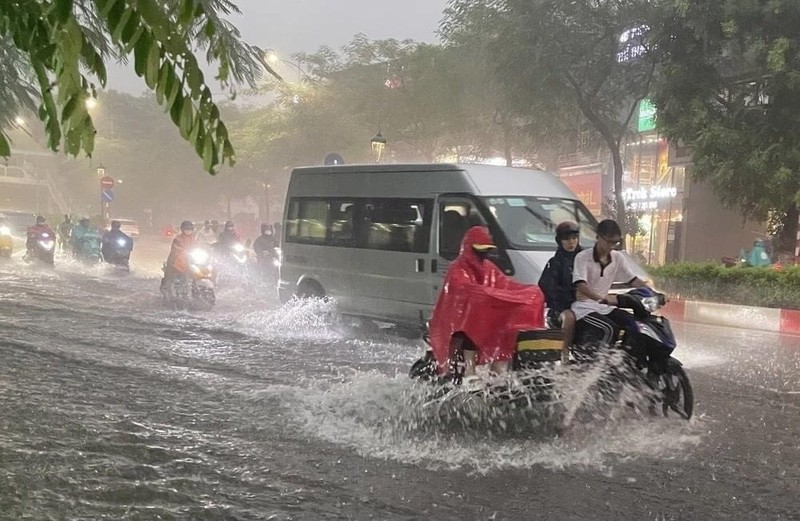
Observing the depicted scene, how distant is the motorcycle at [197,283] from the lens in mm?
13773

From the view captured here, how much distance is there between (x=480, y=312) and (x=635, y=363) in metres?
1.30

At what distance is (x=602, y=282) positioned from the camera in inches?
235

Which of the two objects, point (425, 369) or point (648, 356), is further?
point (425, 369)

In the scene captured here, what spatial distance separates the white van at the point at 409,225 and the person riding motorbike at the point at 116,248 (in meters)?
11.8

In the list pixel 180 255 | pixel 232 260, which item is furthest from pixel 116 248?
pixel 180 255

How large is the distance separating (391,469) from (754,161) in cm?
1503

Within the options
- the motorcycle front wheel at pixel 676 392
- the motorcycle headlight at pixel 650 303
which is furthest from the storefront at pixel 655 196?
the motorcycle headlight at pixel 650 303

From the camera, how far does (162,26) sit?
6.77 feet

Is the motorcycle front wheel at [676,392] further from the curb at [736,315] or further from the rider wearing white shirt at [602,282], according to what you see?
the curb at [736,315]

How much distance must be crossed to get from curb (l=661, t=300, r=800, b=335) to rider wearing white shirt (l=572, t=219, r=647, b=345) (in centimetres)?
910

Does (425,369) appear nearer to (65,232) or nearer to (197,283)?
(197,283)

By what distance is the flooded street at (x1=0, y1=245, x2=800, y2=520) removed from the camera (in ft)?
14.0

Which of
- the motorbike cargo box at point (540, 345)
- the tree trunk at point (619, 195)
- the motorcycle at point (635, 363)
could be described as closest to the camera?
the motorbike cargo box at point (540, 345)

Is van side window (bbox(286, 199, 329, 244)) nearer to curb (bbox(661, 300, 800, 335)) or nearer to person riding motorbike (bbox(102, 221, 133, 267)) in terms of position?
curb (bbox(661, 300, 800, 335))
